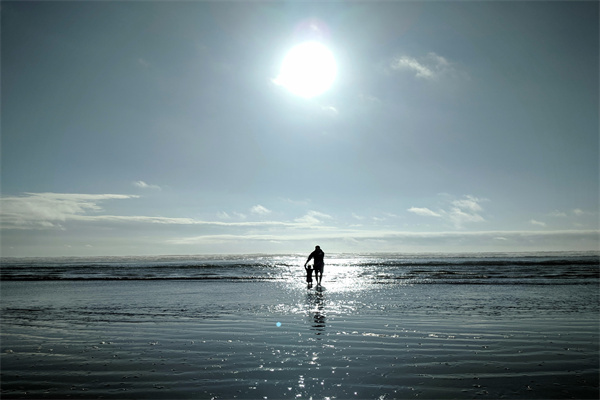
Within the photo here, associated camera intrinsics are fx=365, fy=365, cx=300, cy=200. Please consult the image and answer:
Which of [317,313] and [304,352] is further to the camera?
[317,313]

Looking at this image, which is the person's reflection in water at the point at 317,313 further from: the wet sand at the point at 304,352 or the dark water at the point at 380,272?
the dark water at the point at 380,272

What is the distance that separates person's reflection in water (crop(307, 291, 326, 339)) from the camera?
1042 cm

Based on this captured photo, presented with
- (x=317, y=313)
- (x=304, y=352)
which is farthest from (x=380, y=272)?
(x=304, y=352)

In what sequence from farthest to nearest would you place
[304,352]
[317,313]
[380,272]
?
[380,272] < [317,313] < [304,352]

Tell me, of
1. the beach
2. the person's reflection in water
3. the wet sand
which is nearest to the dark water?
the person's reflection in water

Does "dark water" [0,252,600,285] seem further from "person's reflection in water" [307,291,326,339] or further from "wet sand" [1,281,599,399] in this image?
"wet sand" [1,281,599,399]

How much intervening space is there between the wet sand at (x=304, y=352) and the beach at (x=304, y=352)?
32mm

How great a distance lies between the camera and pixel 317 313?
13.3m

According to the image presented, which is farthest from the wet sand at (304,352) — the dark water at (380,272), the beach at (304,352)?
the dark water at (380,272)

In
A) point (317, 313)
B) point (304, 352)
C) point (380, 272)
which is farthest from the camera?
point (380, 272)

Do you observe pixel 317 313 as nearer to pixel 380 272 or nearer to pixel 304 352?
pixel 304 352

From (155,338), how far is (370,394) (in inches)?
256

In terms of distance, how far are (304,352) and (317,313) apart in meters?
5.37

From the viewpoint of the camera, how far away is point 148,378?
6.65m
